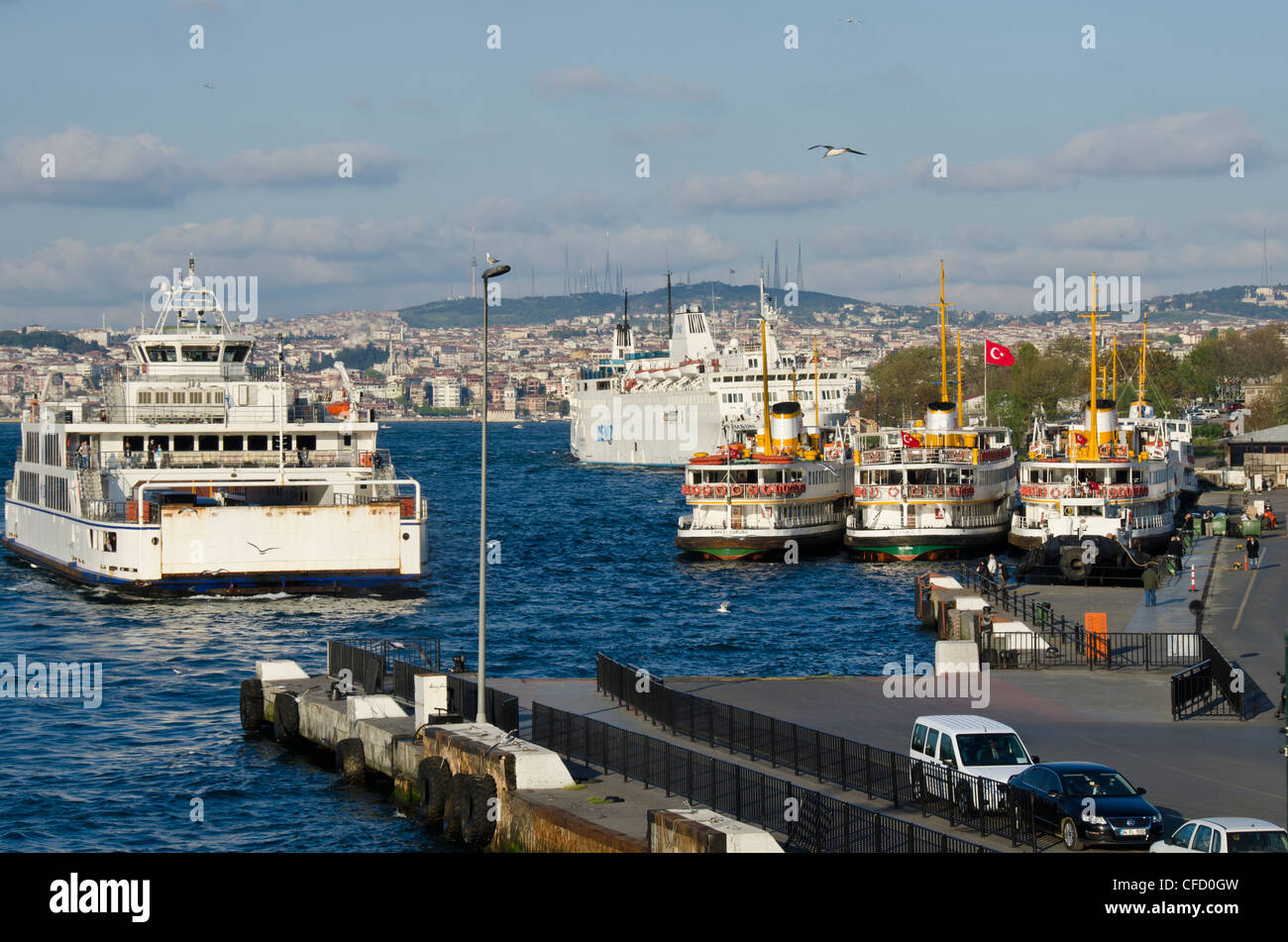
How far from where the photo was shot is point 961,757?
2095 cm

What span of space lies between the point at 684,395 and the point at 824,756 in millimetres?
130437

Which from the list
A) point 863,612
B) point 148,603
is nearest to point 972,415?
point 863,612

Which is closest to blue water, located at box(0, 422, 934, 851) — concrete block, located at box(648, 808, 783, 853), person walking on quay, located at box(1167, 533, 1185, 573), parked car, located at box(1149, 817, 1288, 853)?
concrete block, located at box(648, 808, 783, 853)

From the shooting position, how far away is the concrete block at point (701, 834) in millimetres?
16688

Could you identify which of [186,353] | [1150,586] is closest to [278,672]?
[1150,586]

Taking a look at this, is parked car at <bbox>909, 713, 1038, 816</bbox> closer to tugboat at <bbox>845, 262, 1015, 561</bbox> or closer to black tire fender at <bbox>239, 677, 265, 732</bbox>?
black tire fender at <bbox>239, 677, 265, 732</bbox>

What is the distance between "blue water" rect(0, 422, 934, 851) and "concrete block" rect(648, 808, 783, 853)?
664cm

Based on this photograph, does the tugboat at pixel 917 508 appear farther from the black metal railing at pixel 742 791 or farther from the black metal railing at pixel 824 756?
the black metal railing at pixel 742 791

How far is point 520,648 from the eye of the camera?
44.6m

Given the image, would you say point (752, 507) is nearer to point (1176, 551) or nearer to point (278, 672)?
point (1176, 551)
